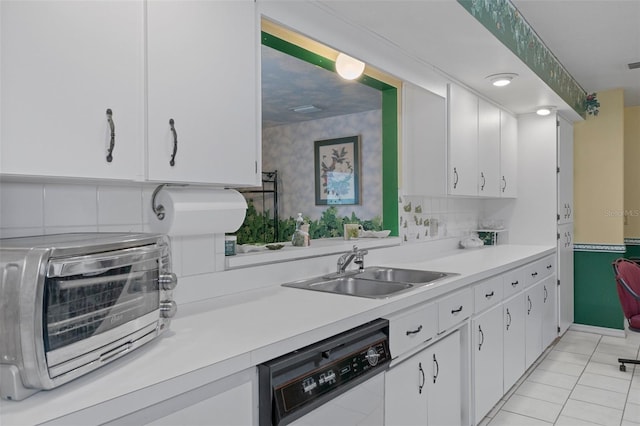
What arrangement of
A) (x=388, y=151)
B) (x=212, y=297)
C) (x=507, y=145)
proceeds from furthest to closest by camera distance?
(x=507, y=145) < (x=388, y=151) < (x=212, y=297)

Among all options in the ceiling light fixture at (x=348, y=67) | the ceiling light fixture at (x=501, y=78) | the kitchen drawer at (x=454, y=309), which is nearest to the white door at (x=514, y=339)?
the kitchen drawer at (x=454, y=309)

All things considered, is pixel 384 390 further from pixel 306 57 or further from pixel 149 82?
pixel 306 57

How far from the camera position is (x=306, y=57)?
2.35m

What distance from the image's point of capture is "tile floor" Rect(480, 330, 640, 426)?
8.68 ft

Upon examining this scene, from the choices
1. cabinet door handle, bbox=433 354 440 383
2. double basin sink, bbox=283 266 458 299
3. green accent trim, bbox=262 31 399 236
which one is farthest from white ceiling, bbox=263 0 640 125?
cabinet door handle, bbox=433 354 440 383

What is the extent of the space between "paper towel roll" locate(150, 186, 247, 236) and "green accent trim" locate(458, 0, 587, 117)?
1347 mm

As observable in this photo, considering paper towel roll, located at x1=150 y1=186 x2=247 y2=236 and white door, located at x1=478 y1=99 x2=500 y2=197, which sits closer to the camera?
paper towel roll, located at x1=150 y1=186 x2=247 y2=236

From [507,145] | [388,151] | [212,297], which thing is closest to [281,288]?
[212,297]

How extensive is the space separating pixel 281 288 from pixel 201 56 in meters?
1.03

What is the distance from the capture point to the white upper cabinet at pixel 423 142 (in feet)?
9.87

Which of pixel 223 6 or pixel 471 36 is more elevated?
pixel 471 36

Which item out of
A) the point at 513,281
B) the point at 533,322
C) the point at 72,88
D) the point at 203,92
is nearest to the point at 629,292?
the point at 533,322

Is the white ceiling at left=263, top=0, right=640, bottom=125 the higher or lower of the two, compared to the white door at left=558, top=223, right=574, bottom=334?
higher

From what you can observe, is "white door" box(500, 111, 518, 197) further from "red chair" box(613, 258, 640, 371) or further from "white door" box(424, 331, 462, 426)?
"white door" box(424, 331, 462, 426)
